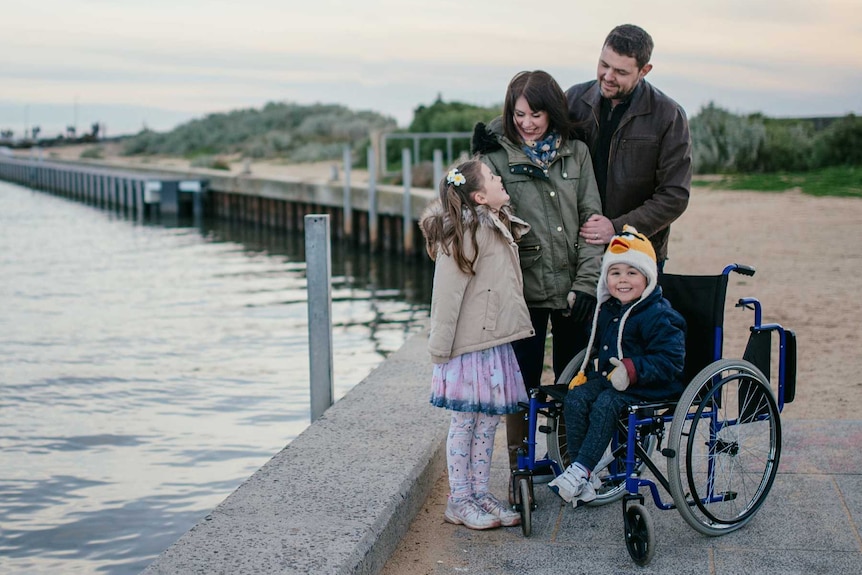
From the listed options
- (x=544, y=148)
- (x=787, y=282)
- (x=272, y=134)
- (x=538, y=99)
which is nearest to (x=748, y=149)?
(x=787, y=282)

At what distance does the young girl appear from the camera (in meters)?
3.89

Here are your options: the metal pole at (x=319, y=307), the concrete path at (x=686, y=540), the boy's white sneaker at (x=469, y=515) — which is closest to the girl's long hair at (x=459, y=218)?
the boy's white sneaker at (x=469, y=515)

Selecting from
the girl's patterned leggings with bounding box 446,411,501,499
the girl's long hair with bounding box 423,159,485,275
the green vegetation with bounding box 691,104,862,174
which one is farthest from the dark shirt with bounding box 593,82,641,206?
the green vegetation with bounding box 691,104,862,174

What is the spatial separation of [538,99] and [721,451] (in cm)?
156

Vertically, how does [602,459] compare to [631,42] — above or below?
below

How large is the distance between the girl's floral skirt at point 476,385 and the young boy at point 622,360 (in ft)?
0.90

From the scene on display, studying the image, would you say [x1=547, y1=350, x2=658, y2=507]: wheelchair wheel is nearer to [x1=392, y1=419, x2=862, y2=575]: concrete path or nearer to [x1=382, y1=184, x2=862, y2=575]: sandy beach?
[x1=392, y1=419, x2=862, y2=575]: concrete path

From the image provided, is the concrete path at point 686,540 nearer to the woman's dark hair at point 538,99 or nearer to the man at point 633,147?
the man at point 633,147

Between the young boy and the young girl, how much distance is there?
319mm

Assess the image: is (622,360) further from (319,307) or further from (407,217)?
(407,217)

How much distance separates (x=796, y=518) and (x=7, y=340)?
10.6 metres

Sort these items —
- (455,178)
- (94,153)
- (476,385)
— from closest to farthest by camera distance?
(455,178), (476,385), (94,153)

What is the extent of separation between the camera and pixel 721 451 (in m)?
3.97

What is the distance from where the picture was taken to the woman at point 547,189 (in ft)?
13.1
